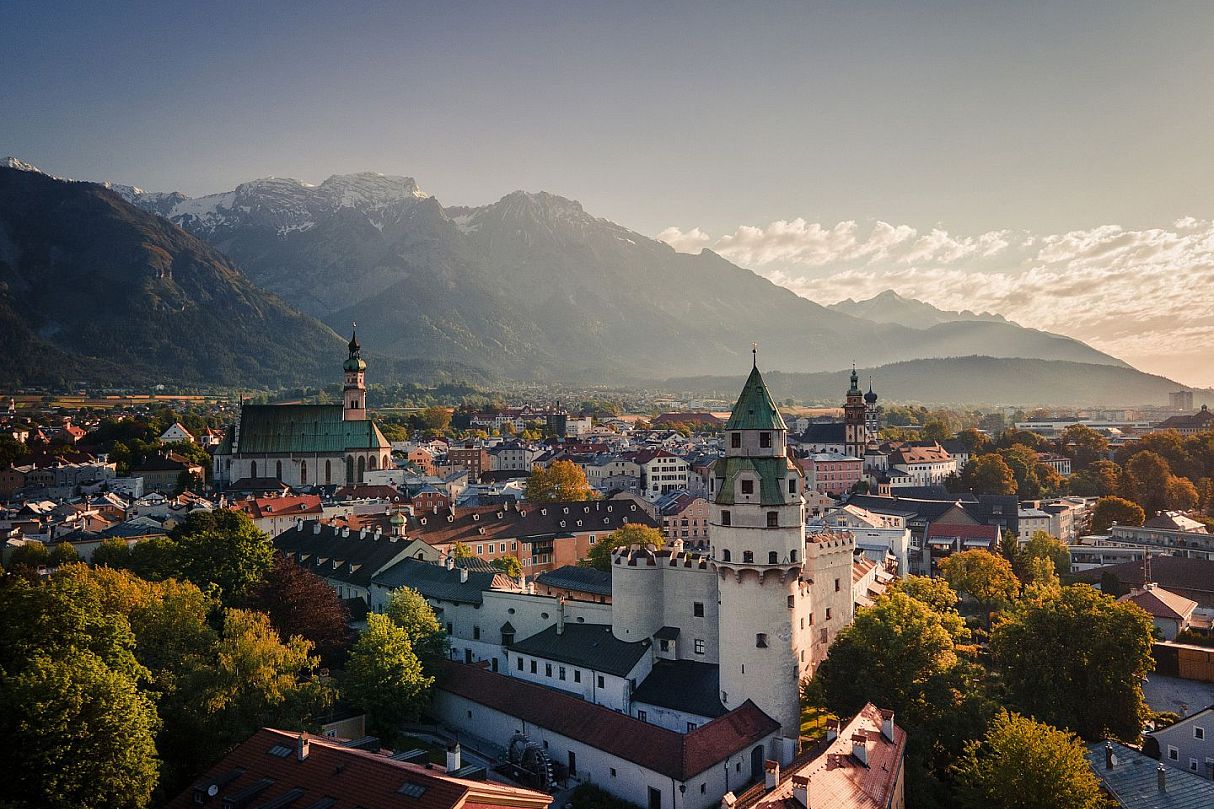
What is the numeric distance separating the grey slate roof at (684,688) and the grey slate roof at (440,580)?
13.9m

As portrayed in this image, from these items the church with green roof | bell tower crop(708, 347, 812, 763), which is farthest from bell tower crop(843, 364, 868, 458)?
bell tower crop(708, 347, 812, 763)

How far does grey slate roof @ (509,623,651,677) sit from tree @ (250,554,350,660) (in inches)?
421

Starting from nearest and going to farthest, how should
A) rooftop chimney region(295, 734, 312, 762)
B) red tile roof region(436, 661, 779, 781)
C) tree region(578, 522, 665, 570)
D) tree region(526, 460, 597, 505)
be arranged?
rooftop chimney region(295, 734, 312, 762)
red tile roof region(436, 661, 779, 781)
tree region(578, 522, 665, 570)
tree region(526, 460, 597, 505)

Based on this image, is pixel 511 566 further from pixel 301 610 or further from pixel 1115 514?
pixel 1115 514

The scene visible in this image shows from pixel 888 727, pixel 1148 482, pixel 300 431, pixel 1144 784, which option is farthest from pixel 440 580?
pixel 1148 482

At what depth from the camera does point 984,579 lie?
72.2 m

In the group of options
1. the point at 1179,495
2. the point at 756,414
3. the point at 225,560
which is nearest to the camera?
the point at 756,414

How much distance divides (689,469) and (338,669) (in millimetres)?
100439

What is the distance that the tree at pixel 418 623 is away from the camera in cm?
4853

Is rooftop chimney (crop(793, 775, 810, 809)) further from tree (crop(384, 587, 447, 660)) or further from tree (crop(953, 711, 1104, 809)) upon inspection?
tree (crop(384, 587, 447, 660))

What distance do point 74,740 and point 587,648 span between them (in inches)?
975

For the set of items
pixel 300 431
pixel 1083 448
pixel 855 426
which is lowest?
pixel 1083 448

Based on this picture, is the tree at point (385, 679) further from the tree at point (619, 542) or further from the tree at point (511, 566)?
the tree at point (619, 542)

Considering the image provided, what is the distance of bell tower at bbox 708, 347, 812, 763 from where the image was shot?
41.3 meters
